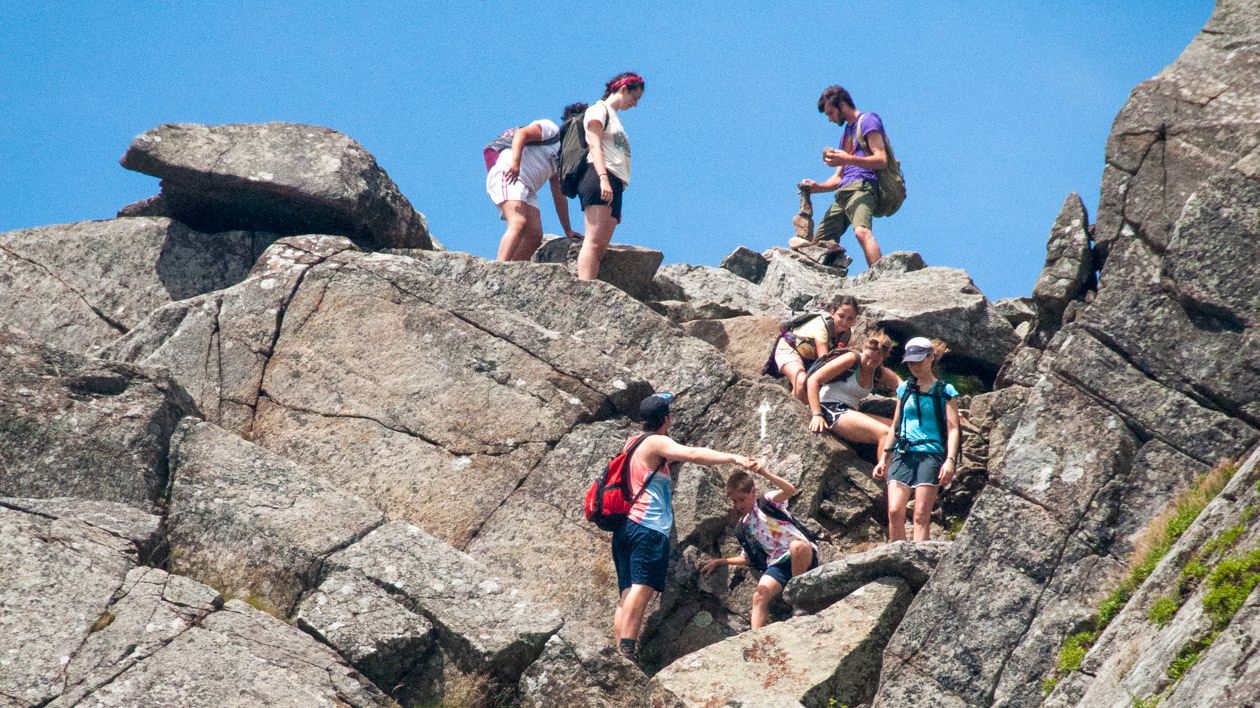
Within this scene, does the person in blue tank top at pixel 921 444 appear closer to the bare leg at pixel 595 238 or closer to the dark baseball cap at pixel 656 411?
the dark baseball cap at pixel 656 411

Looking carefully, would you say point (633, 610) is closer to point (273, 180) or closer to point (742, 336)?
point (742, 336)

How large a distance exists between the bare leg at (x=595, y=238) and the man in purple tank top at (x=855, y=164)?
414 centimetres

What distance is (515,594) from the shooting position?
11258 millimetres

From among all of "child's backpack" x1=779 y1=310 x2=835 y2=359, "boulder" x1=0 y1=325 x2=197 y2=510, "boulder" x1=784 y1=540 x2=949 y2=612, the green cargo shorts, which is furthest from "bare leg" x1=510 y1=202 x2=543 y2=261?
"boulder" x1=784 y1=540 x2=949 y2=612

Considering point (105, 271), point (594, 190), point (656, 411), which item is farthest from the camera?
point (105, 271)

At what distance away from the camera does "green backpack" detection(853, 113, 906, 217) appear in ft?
59.1

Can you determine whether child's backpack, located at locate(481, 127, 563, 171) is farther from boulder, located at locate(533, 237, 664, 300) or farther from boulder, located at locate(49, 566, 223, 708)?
boulder, located at locate(49, 566, 223, 708)

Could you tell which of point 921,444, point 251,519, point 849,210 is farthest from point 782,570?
A: point 849,210

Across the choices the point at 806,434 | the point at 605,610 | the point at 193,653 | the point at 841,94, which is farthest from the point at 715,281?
the point at 193,653

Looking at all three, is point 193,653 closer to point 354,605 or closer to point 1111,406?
point 354,605

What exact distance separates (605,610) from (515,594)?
4.10ft

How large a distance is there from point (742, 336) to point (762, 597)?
5594mm

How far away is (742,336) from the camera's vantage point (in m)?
16.5

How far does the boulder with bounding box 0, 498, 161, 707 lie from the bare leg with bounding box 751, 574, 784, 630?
6.01 metres
